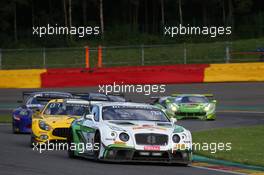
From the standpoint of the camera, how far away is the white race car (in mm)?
15422

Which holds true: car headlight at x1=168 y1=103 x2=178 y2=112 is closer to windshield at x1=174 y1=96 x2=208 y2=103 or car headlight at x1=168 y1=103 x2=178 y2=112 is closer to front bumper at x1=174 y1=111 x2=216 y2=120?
front bumper at x1=174 y1=111 x2=216 y2=120

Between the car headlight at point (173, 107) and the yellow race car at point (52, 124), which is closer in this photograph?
the yellow race car at point (52, 124)

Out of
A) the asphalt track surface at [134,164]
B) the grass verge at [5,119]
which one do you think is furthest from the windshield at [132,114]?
the grass verge at [5,119]

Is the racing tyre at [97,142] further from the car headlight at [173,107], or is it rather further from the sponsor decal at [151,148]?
the car headlight at [173,107]

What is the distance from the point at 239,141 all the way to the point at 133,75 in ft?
53.1

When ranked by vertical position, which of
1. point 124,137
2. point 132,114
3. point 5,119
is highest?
point 132,114

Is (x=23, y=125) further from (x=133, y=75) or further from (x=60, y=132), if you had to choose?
(x=133, y=75)

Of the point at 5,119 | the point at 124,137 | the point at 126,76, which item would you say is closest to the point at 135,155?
the point at 124,137

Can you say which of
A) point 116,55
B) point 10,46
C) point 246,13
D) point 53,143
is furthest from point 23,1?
A: point 53,143

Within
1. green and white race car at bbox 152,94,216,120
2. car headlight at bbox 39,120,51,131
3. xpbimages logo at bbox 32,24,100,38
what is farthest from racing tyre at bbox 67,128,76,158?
xpbimages logo at bbox 32,24,100,38

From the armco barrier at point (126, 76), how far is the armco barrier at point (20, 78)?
31 centimetres

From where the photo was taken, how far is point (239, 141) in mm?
20938

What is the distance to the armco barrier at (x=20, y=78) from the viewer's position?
37.0m

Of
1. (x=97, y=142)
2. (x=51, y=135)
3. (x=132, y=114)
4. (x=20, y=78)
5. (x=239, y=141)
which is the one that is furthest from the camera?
(x=20, y=78)
